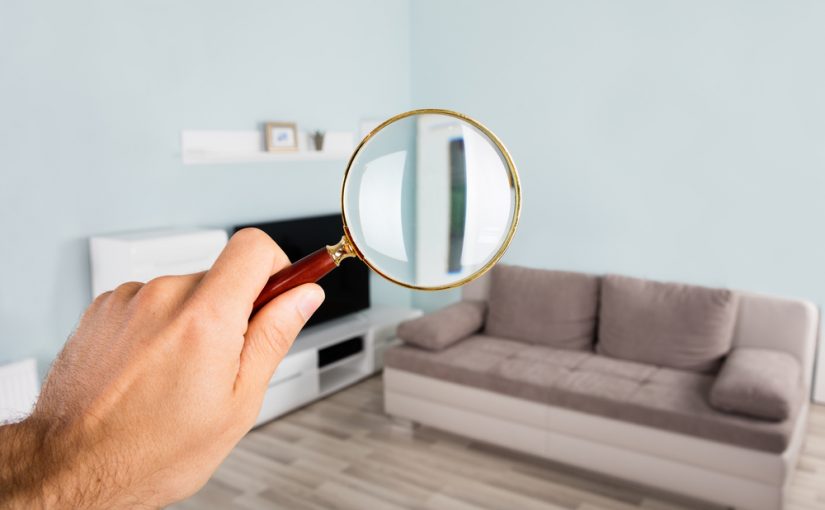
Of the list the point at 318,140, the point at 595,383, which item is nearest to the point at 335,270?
the point at 318,140

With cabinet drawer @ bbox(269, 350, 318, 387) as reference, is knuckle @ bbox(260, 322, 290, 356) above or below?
above

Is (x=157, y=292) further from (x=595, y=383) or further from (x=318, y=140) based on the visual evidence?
(x=318, y=140)

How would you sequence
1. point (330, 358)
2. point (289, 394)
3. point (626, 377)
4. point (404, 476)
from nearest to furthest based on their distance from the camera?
point (404, 476) → point (626, 377) → point (289, 394) → point (330, 358)

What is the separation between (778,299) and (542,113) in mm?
1783

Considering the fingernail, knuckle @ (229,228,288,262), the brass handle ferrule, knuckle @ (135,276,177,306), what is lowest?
the fingernail

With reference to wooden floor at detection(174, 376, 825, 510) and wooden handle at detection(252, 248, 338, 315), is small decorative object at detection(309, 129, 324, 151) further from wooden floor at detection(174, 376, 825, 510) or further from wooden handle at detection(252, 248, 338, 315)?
wooden handle at detection(252, 248, 338, 315)

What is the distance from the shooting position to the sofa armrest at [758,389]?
2605 mm

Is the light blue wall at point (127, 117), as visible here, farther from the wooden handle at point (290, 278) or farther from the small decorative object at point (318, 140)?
the wooden handle at point (290, 278)

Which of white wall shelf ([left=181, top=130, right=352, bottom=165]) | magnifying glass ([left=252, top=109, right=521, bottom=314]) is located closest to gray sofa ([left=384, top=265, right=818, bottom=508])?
white wall shelf ([left=181, top=130, right=352, bottom=165])

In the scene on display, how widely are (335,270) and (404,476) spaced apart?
1.46m

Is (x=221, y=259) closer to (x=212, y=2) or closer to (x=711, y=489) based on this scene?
(x=711, y=489)

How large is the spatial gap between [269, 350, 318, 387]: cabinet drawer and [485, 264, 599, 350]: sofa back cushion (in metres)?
1.06

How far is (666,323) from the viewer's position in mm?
3406

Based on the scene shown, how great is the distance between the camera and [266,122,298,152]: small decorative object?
3.74 meters
